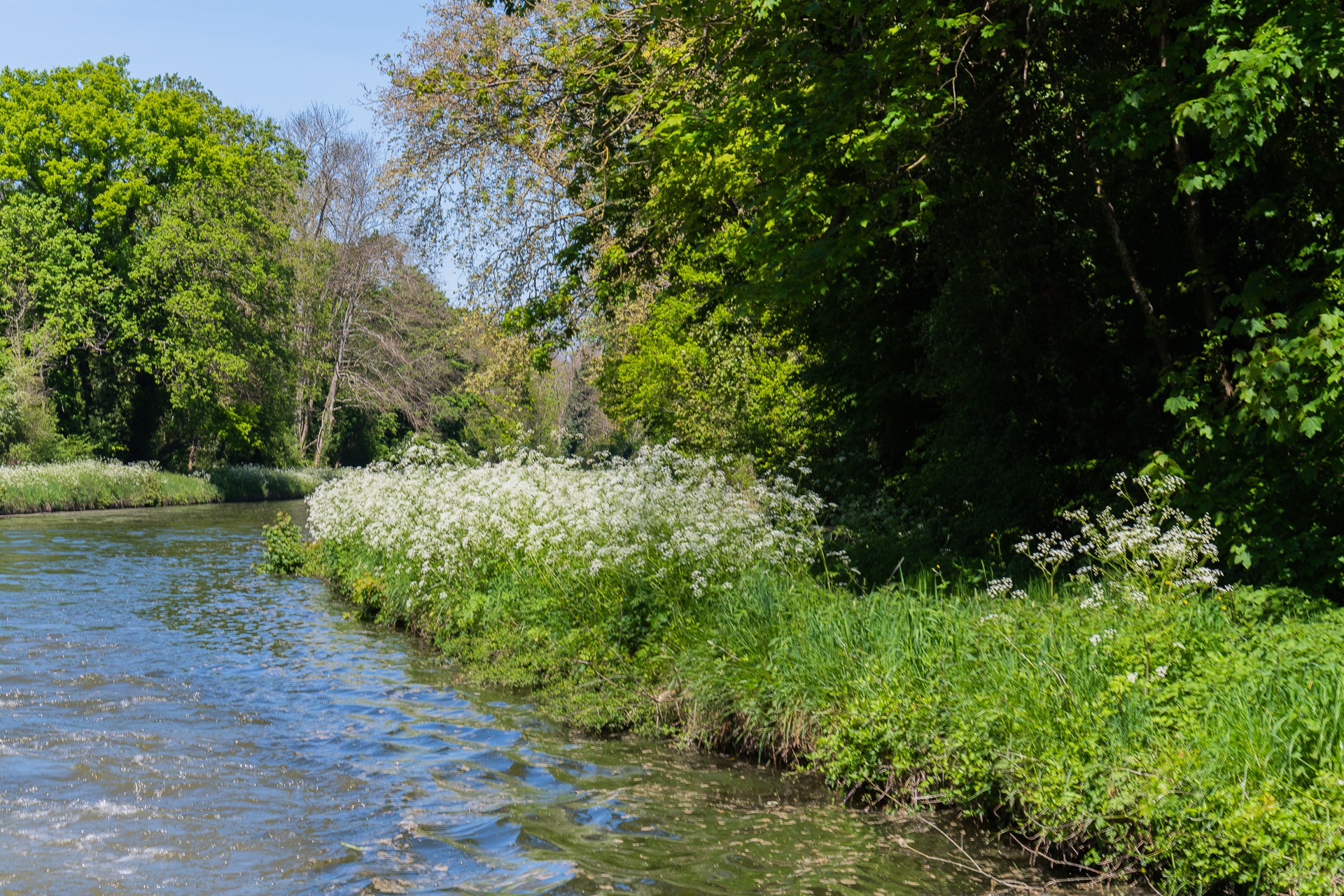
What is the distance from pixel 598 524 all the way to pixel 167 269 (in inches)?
1502

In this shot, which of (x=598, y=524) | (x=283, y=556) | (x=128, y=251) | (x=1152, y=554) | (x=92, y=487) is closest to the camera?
(x=1152, y=554)

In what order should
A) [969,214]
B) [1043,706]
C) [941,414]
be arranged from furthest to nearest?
[941,414] < [969,214] < [1043,706]

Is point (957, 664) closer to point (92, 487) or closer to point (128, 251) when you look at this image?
point (92, 487)

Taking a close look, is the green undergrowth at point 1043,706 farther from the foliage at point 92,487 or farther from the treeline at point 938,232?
the foliage at point 92,487

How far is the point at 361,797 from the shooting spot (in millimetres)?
7293

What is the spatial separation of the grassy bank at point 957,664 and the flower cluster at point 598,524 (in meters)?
0.04

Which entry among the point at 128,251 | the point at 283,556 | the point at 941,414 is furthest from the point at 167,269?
the point at 941,414

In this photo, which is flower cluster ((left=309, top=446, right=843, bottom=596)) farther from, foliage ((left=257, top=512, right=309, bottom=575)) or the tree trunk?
the tree trunk

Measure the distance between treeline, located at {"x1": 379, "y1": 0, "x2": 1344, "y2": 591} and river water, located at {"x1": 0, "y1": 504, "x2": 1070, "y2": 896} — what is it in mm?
4432

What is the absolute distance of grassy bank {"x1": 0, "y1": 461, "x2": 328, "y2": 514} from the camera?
3266cm

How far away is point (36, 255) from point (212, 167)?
756 cm

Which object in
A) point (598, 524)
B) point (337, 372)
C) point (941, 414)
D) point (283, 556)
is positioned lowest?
point (283, 556)

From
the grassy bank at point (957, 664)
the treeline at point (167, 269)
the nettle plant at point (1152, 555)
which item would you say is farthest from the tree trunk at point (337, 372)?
the nettle plant at point (1152, 555)

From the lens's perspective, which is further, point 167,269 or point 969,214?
point 167,269
